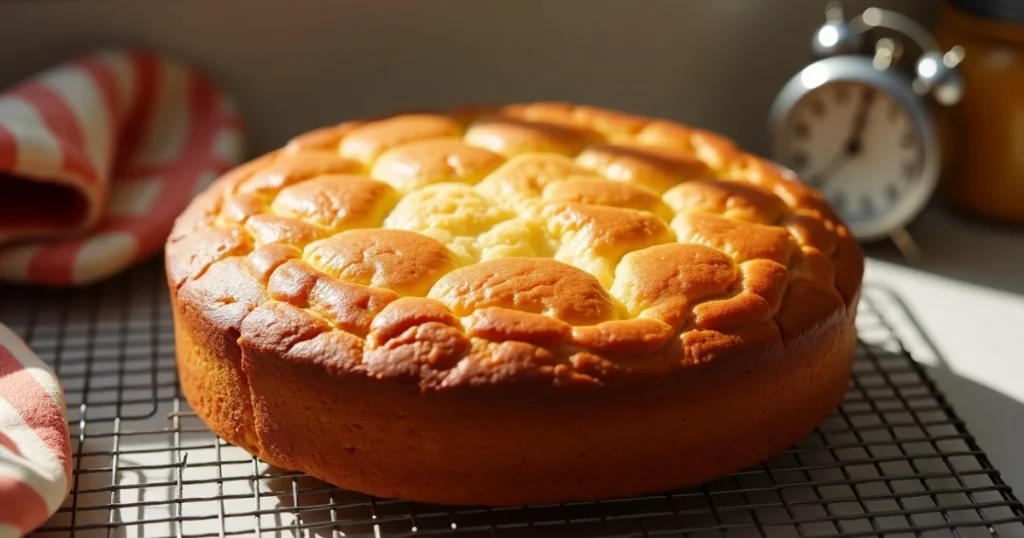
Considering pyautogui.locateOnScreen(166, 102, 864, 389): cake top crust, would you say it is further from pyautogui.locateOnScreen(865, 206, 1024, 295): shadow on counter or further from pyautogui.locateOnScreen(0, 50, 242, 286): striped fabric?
pyautogui.locateOnScreen(865, 206, 1024, 295): shadow on counter

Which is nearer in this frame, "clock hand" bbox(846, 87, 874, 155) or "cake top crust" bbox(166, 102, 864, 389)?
"cake top crust" bbox(166, 102, 864, 389)

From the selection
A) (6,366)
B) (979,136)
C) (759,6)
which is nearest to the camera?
(6,366)

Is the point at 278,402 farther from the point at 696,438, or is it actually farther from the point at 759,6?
the point at 759,6

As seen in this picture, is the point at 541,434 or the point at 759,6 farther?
the point at 759,6

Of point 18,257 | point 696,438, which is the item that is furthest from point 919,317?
point 18,257

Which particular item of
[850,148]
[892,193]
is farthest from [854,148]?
[892,193]

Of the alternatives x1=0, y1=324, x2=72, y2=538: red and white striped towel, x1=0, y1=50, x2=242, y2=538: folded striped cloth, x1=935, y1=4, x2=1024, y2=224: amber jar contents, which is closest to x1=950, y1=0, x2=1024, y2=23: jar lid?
x1=935, y1=4, x2=1024, y2=224: amber jar contents

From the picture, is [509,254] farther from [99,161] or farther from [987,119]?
[987,119]
